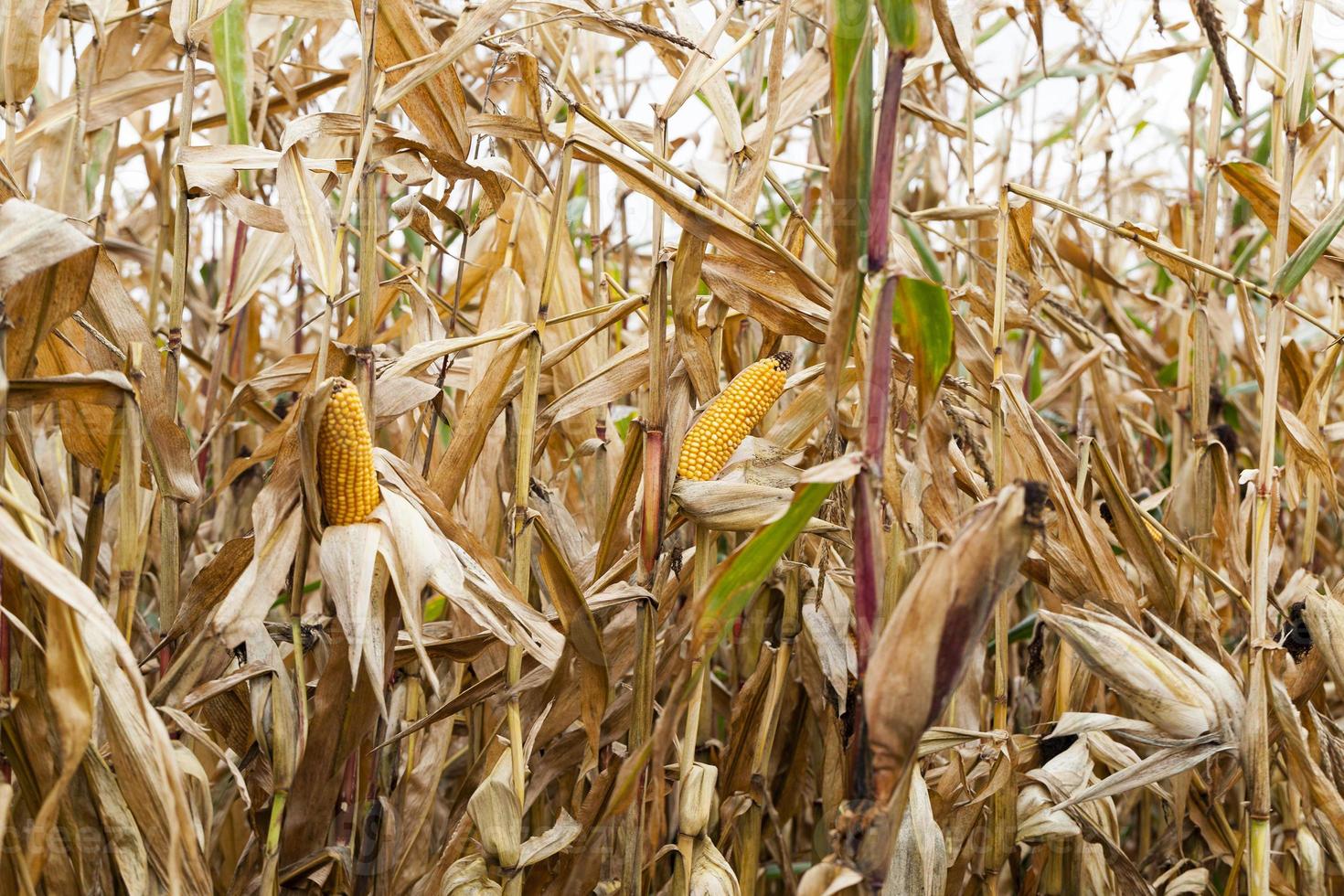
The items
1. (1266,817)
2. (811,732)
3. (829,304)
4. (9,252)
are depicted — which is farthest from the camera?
(811,732)

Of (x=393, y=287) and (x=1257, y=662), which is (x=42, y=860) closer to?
(x=393, y=287)

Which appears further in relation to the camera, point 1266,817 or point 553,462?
point 553,462

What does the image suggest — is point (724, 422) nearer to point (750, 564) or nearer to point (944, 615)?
point (750, 564)

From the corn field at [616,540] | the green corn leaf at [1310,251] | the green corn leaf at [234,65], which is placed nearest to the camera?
the corn field at [616,540]

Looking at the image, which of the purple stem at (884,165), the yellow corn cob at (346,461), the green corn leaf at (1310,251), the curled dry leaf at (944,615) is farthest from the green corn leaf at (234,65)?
the green corn leaf at (1310,251)

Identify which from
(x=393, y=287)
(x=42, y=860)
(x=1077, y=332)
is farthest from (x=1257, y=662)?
(x=42, y=860)

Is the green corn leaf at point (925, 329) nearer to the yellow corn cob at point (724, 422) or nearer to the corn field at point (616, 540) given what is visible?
the corn field at point (616, 540)

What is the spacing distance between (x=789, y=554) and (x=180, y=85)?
1429mm

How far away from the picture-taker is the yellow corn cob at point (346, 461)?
1159mm

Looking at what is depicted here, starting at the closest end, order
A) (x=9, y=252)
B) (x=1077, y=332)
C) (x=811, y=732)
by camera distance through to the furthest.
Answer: (x=9, y=252) → (x=811, y=732) → (x=1077, y=332)

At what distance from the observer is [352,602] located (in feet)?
3.75

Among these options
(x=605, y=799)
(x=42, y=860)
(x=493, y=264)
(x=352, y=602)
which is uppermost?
(x=493, y=264)

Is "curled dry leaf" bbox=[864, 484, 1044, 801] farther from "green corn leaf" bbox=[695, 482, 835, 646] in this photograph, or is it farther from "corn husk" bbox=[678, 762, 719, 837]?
"corn husk" bbox=[678, 762, 719, 837]

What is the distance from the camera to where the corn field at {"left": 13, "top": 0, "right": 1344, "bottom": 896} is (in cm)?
108
